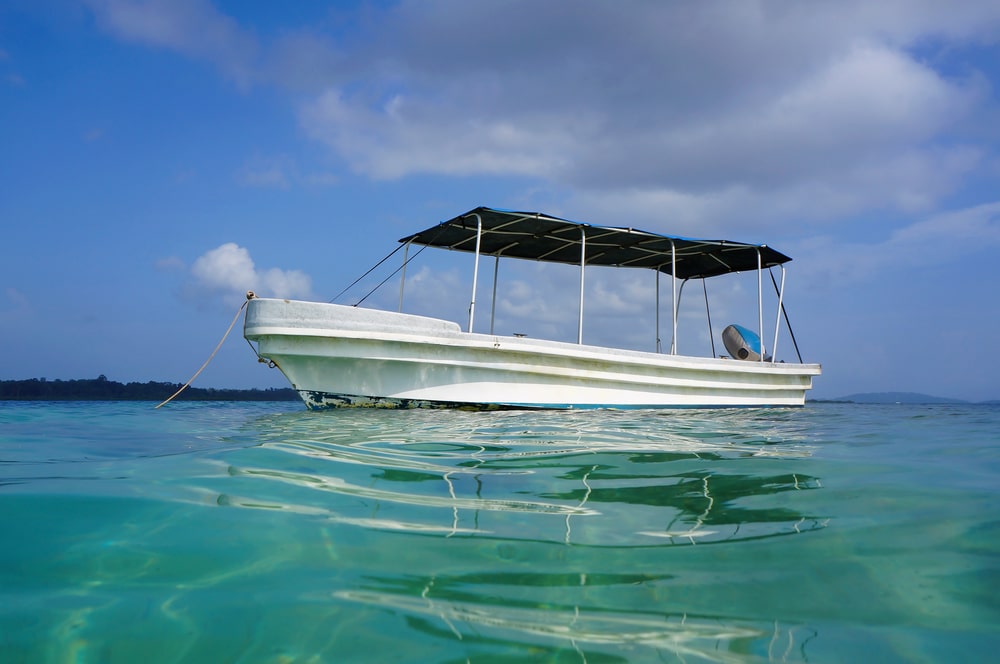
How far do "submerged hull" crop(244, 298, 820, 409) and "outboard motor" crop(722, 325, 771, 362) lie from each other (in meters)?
3.99

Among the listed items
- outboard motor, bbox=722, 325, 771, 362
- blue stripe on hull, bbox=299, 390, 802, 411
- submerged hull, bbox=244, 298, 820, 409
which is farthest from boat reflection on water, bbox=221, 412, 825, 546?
outboard motor, bbox=722, 325, 771, 362

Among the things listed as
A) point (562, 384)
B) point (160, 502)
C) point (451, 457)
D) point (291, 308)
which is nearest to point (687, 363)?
point (562, 384)

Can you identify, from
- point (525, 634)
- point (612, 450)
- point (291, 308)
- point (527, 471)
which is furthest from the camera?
point (291, 308)

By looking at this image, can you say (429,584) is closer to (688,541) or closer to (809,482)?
(688,541)

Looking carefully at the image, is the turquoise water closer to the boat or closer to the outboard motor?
the boat

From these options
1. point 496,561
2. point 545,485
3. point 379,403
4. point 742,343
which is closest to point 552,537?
point 496,561

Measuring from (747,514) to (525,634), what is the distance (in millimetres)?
1508

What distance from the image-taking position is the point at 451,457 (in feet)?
13.9

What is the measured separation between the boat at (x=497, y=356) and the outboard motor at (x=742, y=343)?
330 millimetres

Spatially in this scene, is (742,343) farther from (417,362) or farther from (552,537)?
(552,537)

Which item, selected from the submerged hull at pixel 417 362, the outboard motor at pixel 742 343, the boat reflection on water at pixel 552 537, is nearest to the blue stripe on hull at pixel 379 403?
the submerged hull at pixel 417 362

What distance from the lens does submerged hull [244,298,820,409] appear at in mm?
8977

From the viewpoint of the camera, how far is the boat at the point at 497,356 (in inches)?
357

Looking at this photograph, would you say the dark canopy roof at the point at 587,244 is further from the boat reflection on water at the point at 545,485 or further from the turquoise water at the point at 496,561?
the turquoise water at the point at 496,561
